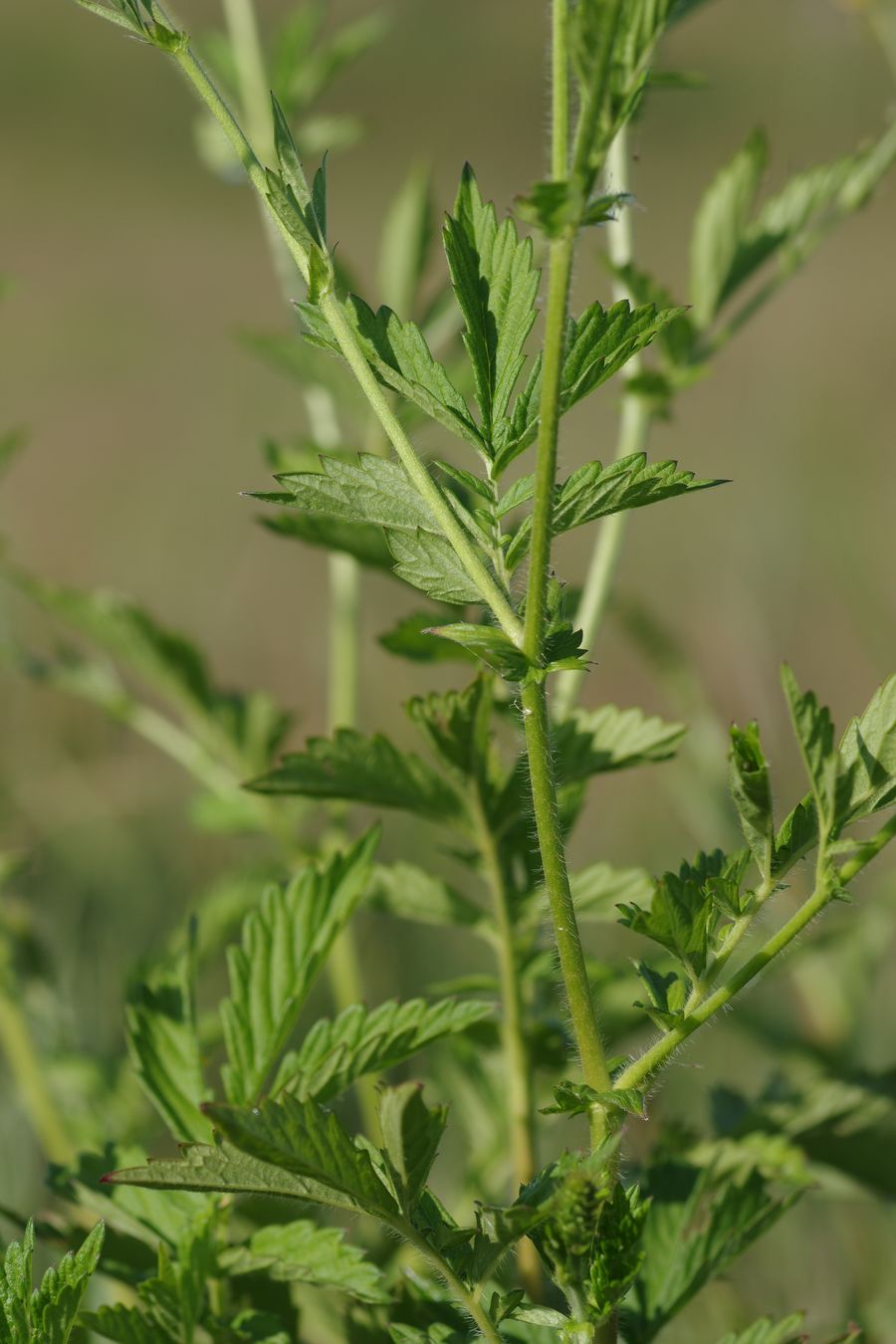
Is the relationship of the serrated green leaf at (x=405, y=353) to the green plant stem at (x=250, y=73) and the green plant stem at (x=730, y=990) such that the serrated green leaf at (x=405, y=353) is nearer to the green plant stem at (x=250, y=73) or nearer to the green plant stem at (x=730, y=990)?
the green plant stem at (x=730, y=990)

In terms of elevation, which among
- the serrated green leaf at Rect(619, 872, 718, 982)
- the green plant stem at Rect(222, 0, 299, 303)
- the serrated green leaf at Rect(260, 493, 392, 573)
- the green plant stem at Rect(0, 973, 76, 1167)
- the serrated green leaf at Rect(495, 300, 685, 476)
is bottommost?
the green plant stem at Rect(0, 973, 76, 1167)

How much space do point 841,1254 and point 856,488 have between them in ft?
8.50

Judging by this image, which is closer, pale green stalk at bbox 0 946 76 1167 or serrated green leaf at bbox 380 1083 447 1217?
serrated green leaf at bbox 380 1083 447 1217

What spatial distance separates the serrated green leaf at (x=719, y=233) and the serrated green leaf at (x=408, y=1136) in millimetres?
452

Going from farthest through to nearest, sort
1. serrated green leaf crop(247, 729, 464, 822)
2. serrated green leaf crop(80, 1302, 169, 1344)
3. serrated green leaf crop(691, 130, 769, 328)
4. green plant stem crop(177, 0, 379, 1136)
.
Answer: green plant stem crop(177, 0, 379, 1136) → serrated green leaf crop(691, 130, 769, 328) → serrated green leaf crop(247, 729, 464, 822) → serrated green leaf crop(80, 1302, 169, 1344)

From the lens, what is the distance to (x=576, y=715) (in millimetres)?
549

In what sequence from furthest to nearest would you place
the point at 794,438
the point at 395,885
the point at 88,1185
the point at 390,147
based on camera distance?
the point at 390,147
the point at 794,438
the point at 395,885
the point at 88,1185

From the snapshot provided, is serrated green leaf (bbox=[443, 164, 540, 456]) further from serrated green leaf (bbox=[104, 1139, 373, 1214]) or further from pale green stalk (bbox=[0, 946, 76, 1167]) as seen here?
pale green stalk (bbox=[0, 946, 76, 1167])

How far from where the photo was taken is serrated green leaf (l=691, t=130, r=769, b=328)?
2.15 ft

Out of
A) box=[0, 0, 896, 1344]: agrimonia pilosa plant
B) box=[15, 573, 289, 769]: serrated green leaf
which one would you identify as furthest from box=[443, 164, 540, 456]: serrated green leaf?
box=[15, 573, 289, 769]: serrated green leaf

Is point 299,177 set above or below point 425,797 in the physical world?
above

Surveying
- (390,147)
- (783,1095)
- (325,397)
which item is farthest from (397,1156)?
(390,147)

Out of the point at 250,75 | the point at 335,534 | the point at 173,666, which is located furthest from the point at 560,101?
the point at 250,75

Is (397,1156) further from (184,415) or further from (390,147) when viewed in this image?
(390,147)
